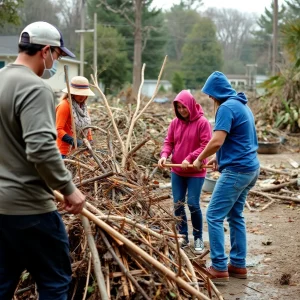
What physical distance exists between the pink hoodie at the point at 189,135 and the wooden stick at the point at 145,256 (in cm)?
233

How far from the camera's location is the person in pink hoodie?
6082 millimetres

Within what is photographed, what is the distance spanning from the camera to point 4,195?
10.6 feet

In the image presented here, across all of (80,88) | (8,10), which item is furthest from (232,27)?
(80,88)

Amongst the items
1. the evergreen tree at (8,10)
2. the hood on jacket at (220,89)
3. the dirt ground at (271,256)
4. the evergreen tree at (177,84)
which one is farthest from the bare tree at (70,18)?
the hood on jacket at (220,89)

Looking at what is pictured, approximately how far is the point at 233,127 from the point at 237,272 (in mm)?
1472

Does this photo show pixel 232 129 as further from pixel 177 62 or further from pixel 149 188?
A: pixel 177 62

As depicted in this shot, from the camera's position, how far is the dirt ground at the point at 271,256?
5.25 meters

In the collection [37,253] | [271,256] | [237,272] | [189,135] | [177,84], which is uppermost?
[189,135]

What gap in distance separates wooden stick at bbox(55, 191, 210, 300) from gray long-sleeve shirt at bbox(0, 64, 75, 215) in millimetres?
391

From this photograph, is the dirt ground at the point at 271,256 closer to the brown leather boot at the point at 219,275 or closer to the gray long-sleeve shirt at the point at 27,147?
the brown leather boot at the point at 219,275

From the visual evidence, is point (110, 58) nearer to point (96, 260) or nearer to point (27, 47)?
point (96, 260)

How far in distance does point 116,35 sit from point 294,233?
1668 inches

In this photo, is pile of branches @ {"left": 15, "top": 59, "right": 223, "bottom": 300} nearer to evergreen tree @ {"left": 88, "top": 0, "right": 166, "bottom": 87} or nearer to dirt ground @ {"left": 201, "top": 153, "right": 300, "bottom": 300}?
dirt ground @ {"left": 201, "top": 153, "right": 300, "bottom": 300}

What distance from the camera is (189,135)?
616 centimetres
